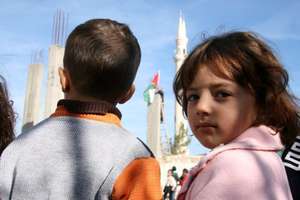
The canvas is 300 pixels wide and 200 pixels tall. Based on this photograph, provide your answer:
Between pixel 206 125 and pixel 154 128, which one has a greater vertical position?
pixel 206 125

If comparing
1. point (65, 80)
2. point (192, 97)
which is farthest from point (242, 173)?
point (65, 80)

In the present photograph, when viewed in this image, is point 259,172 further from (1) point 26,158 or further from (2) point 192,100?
(1) point 26,158

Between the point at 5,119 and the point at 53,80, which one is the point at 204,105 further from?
the point at 53,80

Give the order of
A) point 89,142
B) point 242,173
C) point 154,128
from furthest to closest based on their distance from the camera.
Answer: point 154,128 < point 89,142 < point 242,173

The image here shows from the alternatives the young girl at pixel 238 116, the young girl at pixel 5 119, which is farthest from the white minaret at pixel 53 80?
the young girl at pixel 238 116

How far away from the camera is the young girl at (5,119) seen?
2.54m

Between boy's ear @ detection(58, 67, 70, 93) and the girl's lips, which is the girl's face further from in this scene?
boy's ear @ detection(58, 67, 70, 93)

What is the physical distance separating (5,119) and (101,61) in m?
1.01

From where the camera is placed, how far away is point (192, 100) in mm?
1629

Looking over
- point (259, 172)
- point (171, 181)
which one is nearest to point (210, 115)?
point (259, 172)

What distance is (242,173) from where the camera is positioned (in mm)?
1342

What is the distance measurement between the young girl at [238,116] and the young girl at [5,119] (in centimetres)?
113

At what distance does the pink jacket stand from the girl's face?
55 mm

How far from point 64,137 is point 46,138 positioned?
0.21 feet
